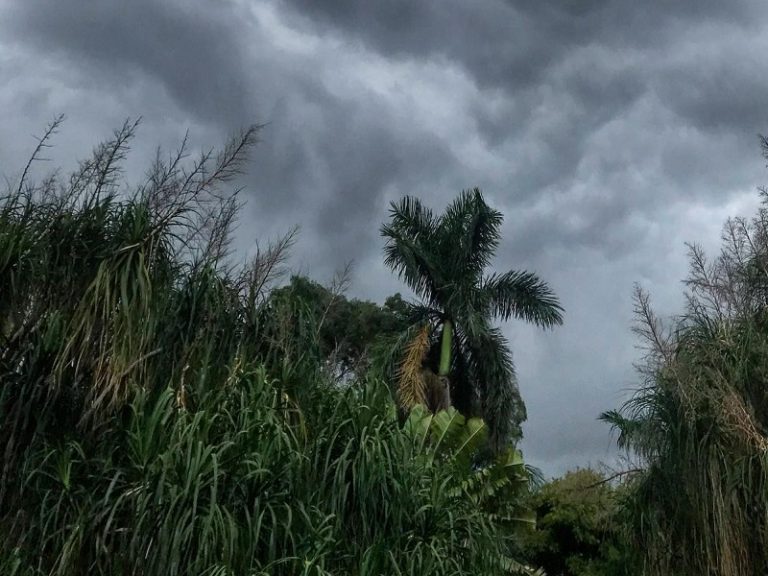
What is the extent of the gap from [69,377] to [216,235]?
6.36ft

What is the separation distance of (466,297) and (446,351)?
1401 mm

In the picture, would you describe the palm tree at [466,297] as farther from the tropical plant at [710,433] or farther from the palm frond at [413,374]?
the tropical plant at [710,433]

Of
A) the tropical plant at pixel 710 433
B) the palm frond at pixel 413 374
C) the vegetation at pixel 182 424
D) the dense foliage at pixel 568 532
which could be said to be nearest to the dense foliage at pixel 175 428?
the vegetation at pixel 182 424

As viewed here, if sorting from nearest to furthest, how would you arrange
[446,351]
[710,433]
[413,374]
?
[710,433] < [413,374] < [446,351]

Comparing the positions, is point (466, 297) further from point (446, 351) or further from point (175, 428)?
point (175, 428)

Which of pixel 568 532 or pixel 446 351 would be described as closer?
pixel 446 351

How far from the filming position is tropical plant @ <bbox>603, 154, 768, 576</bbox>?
1266 centimetres

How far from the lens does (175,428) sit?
26.3 feet

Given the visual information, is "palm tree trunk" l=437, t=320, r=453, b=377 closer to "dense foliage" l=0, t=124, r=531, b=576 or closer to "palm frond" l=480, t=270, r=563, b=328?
"palm frond" l=480, t=270, r=563, b=328

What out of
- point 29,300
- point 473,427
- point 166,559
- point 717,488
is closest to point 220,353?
point 29,300

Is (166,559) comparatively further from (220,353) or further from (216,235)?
(216,235)

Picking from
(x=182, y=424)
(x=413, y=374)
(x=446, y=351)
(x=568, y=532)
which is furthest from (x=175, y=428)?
(x=568, y=532)

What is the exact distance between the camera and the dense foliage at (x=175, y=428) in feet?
25.4

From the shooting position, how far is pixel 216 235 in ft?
31.2
